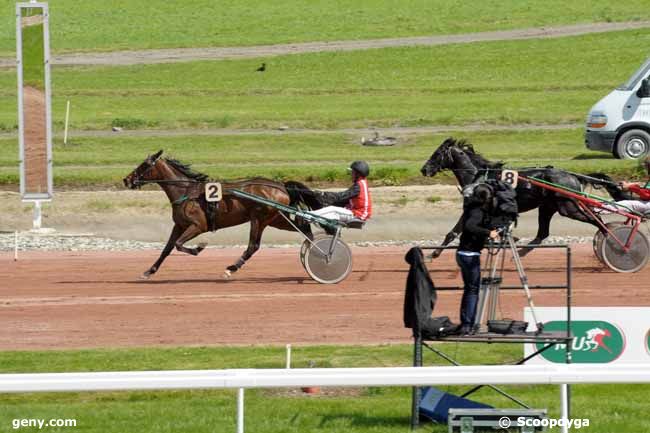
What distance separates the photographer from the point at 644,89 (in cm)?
2720

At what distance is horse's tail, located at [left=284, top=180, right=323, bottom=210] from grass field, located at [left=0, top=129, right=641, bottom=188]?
25.4 feet

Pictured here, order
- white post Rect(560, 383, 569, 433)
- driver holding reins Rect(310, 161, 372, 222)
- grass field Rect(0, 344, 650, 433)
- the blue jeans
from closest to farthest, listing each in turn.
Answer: white post Rect(560, 383, 569, 433) < grass field Rect(0, 344, 650, 433) < the blue jeans < driver holding reins Rect(310, 161, 372, 222)

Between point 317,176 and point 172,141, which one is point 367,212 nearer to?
point 317,176

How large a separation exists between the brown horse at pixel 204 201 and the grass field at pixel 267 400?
4.61 m

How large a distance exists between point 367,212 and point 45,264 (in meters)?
5.59

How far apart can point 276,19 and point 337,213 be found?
37.2m

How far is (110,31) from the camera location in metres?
51.8

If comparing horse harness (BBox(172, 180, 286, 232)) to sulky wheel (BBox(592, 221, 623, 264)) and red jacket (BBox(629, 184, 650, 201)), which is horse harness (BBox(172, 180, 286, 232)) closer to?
sulky wheel (BBox(592, 221, 623, 264))

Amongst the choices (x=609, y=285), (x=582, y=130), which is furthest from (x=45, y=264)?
(x=582, y=130)

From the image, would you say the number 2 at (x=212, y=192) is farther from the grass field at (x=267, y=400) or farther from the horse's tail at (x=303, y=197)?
the grass field at (x=267, y=400)

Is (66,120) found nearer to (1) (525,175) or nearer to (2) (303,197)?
(2) (303,197)

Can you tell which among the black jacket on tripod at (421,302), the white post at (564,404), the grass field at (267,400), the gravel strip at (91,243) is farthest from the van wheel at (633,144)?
the white post at (564,404)

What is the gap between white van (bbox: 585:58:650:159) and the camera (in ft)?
90.0

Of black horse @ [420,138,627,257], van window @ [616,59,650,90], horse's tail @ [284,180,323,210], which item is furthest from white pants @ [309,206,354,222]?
van window @ [616,59,650,90]
